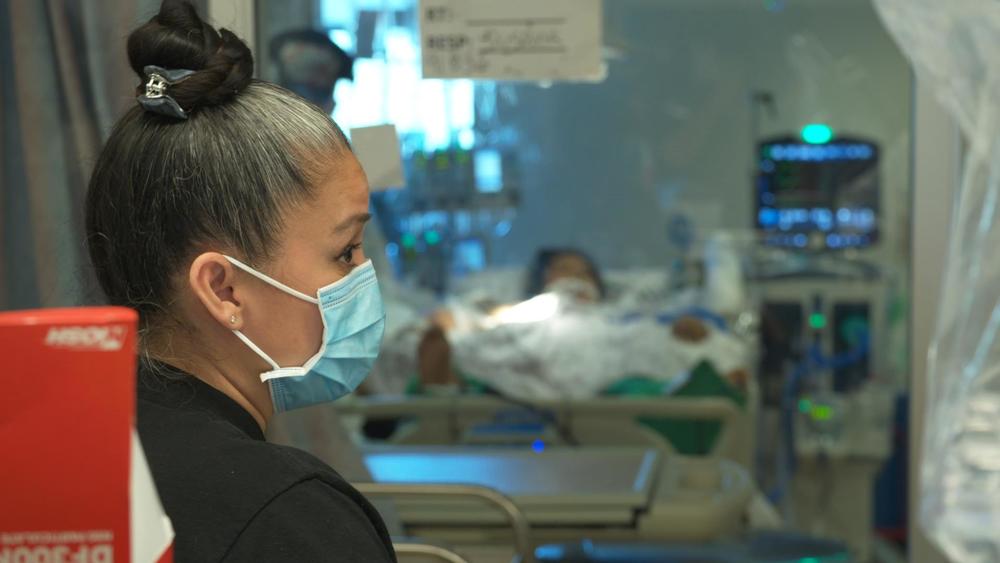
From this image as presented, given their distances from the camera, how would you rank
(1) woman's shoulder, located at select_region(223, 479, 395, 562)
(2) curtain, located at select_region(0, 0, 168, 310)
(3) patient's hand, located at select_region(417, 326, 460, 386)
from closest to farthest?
1. (1) woman's shoulder, located at select_region(223, 479, 395, 562)
2. (2) curtain, located at select_region(0, 0, 168, 310)
3. (3) patient's hand, located at select_region(417, 326, 460, 386)

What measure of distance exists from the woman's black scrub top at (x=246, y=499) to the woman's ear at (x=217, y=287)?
17 cm

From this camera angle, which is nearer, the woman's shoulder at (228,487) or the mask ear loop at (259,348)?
the woman's shoulder at (228,487)

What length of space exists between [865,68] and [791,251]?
636 millimetres

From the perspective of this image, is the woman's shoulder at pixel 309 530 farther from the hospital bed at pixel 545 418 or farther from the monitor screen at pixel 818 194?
the monitor screen at pixel 818 194

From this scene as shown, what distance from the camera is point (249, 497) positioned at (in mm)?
940

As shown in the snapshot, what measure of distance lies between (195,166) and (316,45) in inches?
50.5

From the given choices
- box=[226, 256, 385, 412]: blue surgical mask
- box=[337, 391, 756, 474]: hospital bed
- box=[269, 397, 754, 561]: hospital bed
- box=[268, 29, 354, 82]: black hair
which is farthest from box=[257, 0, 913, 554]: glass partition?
box=[226, 256, 385, 412]: blue surgical mask

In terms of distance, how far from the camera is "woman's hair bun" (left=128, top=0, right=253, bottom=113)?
1161 millimetres

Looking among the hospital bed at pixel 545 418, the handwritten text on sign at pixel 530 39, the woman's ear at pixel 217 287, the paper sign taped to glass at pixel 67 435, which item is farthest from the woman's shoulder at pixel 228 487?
the hospital bed at pixel 545 418

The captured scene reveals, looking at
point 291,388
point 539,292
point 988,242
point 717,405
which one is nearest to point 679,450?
point 717,405

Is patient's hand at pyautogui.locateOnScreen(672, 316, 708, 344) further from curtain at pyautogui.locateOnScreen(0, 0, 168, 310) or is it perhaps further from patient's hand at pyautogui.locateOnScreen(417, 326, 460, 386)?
curtain at pyautogui.locateOnScreen(0, 0, 168, 310)

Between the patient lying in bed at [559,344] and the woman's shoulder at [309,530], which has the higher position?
the woman's shoulder at [309,530]

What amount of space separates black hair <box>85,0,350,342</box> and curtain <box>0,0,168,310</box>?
2.04ft

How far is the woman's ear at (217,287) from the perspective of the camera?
1176mm
